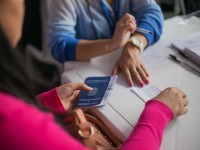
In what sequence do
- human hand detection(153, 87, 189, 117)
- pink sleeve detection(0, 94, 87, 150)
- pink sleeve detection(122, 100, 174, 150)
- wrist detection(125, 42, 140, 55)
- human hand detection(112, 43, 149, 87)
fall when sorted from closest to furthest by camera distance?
pink sleeve detection(0, 94, 87, 150) < pink sleeve detection(122, 100, 174, 150) < human hand detection(153, 87, 189, 117) < human hand detection(112, 43, 149, 87) < wrist detection(125, 42, 140, 55)

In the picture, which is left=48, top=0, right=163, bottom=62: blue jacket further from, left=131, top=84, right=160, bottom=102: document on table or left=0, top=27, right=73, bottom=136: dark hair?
left=0, top=27, right=73, bottom=136: dark hair

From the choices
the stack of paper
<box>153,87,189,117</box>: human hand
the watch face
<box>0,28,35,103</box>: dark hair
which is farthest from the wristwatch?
<box>0,28,35,103</box>: dark hair

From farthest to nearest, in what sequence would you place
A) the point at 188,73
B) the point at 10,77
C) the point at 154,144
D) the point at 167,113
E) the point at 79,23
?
the point at 79,23
the point at 188,73
the point at 167,113
the point at 154,144
the point at 10,77

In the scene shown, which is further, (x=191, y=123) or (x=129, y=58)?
(x=129, y=58)

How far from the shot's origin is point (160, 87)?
3.26 ft

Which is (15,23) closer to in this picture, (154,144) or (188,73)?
(154,144)

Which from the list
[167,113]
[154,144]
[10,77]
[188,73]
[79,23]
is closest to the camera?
[10,77]

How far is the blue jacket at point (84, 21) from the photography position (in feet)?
3.98

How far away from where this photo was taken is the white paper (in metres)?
1.10

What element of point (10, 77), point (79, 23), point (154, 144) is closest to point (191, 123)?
point (154, 144)

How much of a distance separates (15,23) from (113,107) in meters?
0.45

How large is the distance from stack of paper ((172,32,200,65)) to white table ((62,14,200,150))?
0.14 ft

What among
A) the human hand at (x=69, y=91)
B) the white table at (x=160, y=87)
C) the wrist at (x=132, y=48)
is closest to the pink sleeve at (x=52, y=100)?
the human hand at (x=69, y=91)

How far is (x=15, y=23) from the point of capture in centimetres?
57
